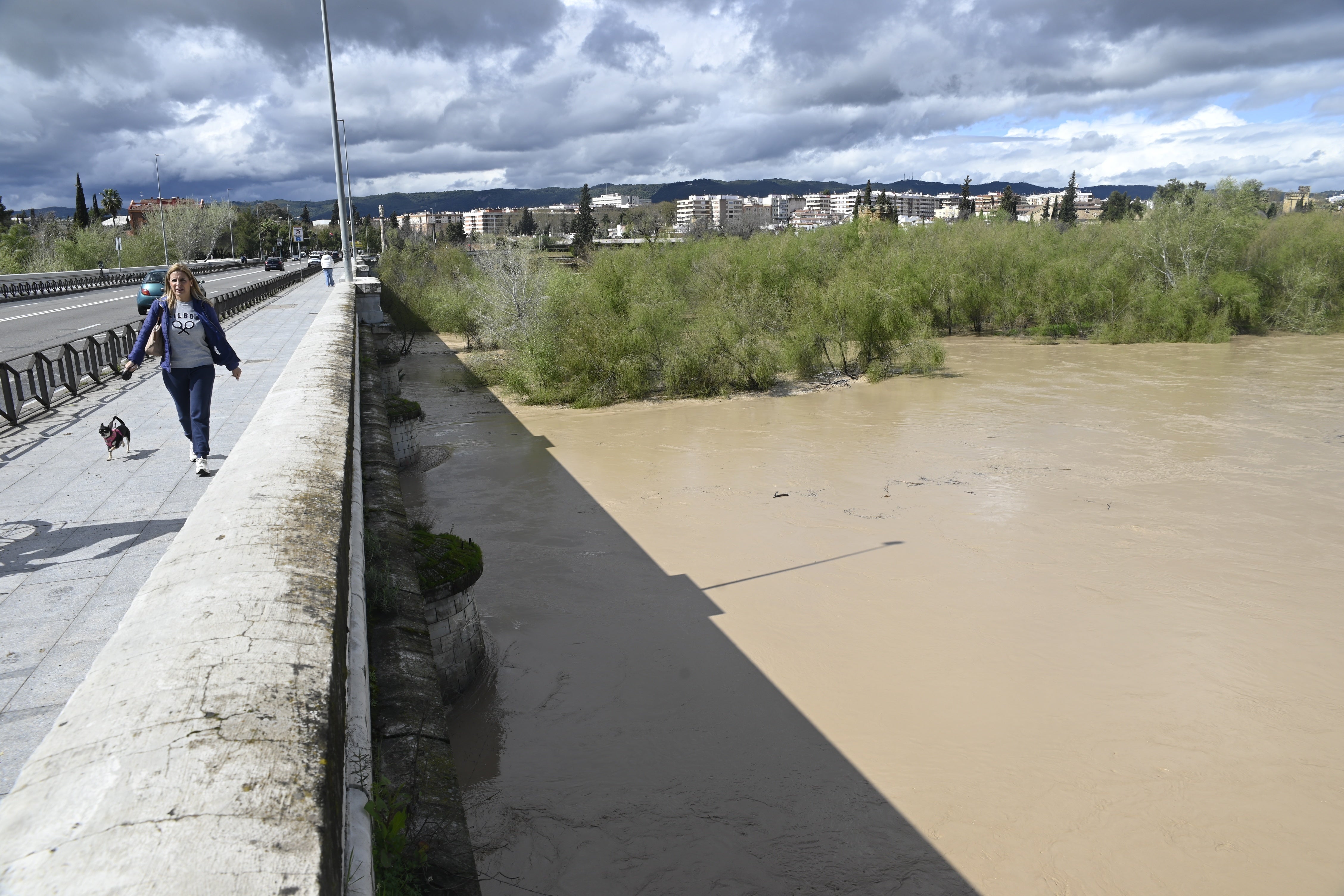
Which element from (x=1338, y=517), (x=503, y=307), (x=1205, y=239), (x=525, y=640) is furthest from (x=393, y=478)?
(x=1205, y=239)

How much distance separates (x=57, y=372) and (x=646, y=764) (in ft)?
35.0

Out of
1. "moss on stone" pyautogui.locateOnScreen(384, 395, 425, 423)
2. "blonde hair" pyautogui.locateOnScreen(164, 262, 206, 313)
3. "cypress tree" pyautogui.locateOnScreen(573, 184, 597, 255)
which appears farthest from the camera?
"cypress tree" pyautogui.locateOnScreen(573, 184, 597, 255)

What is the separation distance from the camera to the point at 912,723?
7426mm

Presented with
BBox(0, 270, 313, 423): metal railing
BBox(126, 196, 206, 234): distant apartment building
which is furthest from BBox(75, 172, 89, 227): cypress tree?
BBox(0, 270, 313, 423): metal railing

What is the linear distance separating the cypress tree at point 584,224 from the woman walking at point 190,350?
62.9 m

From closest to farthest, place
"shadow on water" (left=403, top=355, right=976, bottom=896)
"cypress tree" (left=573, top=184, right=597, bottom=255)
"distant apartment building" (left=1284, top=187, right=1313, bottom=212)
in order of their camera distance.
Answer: "shadow on water" (left=403, top=355, right=976, bottom=896), "distant apartment building" (left=1284, top=187, right=1313, bottom=212), "cypress tree" (left=573, top=184, right=597, bottom=255)

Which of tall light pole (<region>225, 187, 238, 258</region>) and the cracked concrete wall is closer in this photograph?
the cracked concrete wall

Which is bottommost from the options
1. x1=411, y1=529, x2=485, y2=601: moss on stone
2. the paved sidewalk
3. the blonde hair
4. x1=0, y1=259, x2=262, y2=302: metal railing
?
x1=411, y1=529, x2=485, y2=601: moss on stone

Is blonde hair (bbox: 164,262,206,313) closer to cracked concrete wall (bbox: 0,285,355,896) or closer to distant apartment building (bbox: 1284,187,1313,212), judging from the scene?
cracked concrete wall (bbox: 0,285,355,896)

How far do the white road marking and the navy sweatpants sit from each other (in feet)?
57.2

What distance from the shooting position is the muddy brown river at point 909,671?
5945 millimetres

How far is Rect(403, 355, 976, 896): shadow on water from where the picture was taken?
18.9 feet

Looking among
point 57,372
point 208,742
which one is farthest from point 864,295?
point 208,742

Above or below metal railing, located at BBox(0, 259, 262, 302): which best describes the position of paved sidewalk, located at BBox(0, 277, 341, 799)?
below
